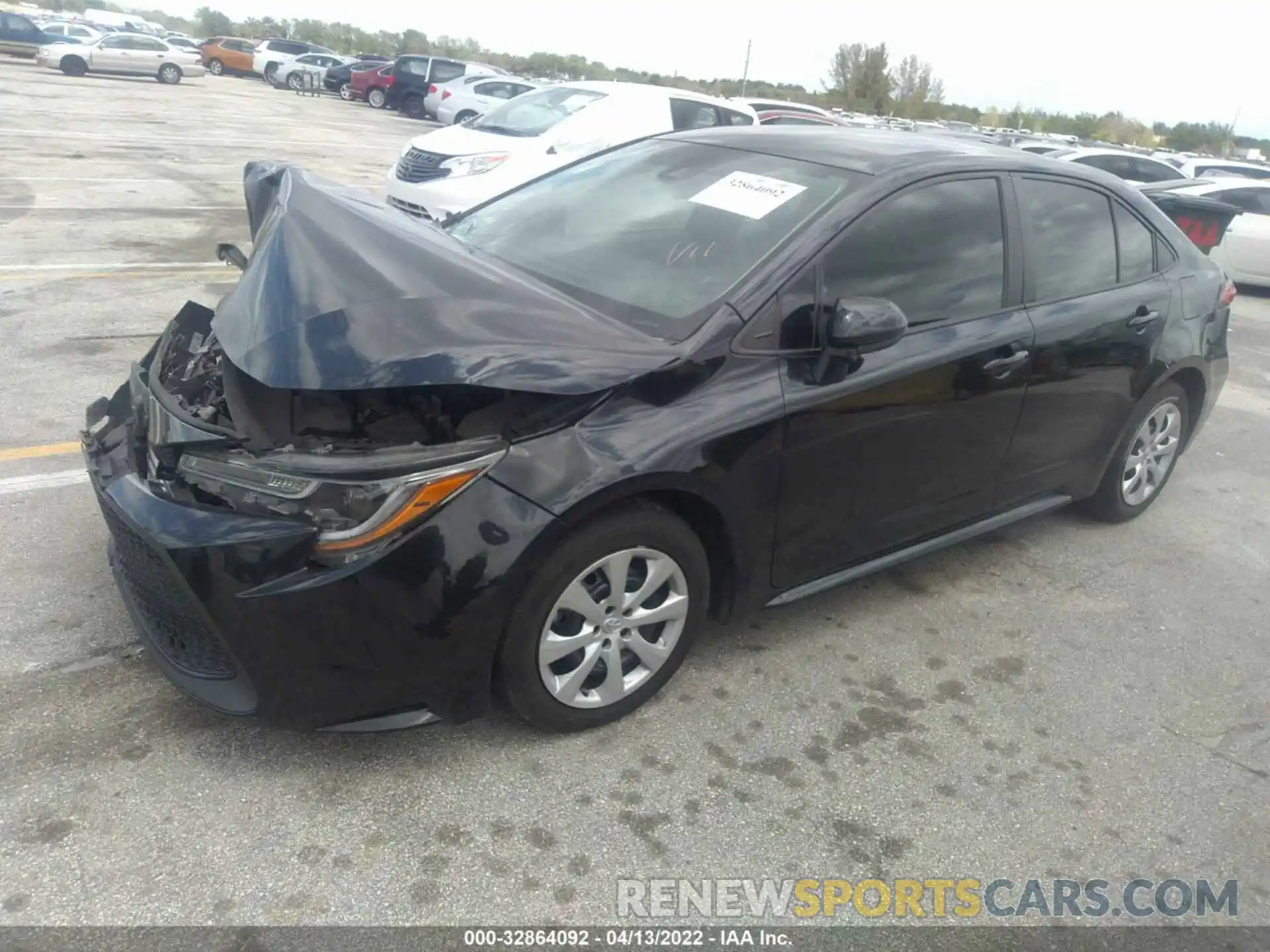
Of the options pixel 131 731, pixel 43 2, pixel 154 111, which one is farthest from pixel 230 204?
pixel 43 2

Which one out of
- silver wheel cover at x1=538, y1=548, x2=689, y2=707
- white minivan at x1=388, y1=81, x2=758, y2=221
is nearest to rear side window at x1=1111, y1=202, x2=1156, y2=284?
silver wheel cover at x1=538, y1=548, x2=689, y2=707

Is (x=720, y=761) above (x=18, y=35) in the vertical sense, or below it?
below

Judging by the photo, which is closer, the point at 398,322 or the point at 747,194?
the point at 398,322

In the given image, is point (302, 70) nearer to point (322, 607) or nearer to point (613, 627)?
point (613, 627)

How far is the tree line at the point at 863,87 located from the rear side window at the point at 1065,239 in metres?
41.8

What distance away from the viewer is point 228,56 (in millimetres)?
40562

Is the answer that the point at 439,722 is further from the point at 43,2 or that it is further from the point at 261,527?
the point at 43,2

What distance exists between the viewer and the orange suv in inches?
1587

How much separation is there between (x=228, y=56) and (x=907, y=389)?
44.0 m

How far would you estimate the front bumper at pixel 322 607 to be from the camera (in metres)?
2.48

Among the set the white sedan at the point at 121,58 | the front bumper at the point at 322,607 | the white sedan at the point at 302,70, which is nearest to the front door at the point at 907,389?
the front bumper at the point at 322,607

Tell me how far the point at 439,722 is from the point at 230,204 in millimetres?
10616

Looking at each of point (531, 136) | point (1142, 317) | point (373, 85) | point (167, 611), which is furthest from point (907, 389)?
point (373, 85)

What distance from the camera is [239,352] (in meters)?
2.80
